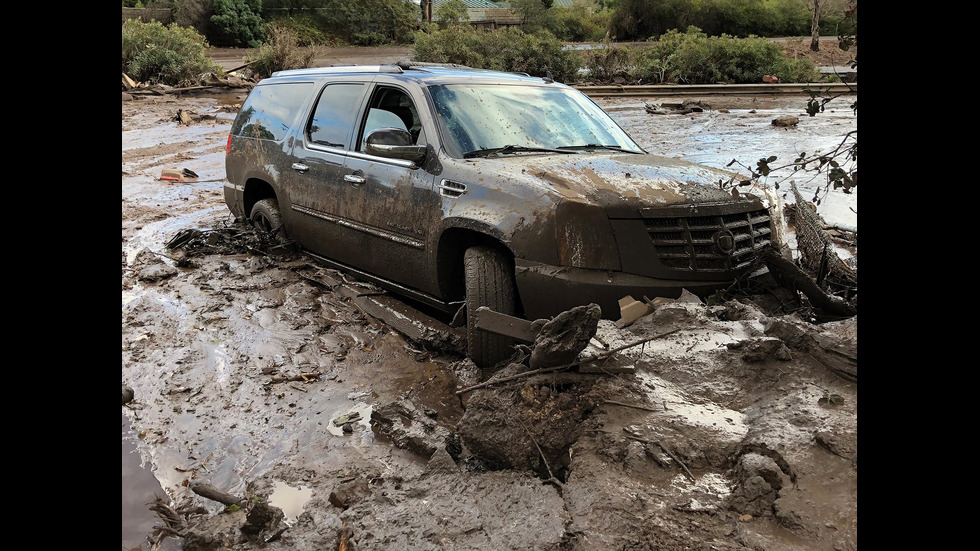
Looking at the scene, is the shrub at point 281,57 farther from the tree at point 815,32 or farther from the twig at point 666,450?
the twig at point 666,450

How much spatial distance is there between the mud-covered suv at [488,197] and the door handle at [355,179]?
2cm

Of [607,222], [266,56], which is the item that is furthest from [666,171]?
[266,56]

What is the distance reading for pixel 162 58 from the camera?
77.7ft

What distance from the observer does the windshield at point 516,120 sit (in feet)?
16.4

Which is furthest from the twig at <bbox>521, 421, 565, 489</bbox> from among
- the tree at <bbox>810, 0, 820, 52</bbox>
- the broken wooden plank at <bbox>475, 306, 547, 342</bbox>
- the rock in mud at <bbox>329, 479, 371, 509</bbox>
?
the tree at <bbox>810, 0, 820, 52</bbox>

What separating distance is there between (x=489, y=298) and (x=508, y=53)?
22845 mm

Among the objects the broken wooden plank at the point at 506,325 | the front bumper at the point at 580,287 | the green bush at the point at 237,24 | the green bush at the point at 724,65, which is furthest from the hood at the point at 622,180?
the green bush at the point at 237,24

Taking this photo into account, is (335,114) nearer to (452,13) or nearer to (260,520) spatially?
(260,520)

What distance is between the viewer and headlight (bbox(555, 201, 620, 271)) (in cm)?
402

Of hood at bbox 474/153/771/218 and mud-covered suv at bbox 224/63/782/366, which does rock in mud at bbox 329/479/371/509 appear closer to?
mud-covered suv at bbox 224/63/782/366

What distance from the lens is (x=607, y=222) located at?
402 centimetres

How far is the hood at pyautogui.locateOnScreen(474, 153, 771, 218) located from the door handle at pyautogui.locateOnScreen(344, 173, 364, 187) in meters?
1.14
